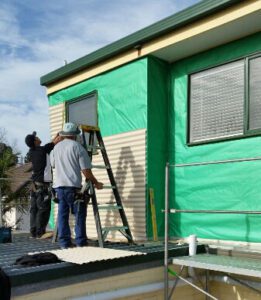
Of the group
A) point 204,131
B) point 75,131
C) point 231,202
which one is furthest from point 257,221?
point 75,131

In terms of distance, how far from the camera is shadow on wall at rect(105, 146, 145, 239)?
24.8 feet

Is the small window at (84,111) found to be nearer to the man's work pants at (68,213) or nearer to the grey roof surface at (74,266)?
the man's work pants at (68,213)

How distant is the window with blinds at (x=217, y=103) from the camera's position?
6.71 metres

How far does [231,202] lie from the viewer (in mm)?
→ 6641

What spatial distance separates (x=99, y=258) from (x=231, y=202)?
8.46ft

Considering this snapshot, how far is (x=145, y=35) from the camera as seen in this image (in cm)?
723

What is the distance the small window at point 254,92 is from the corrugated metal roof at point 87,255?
2652mm

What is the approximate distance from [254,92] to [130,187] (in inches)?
106

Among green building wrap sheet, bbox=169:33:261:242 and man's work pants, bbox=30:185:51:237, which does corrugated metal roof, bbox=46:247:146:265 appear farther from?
man's work pants, bbox=30:185:51:237

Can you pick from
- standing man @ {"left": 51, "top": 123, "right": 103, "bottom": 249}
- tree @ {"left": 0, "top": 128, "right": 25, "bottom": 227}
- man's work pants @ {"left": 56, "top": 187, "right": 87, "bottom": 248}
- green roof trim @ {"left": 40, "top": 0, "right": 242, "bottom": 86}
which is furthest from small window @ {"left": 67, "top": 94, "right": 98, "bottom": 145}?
tree @ {"left": 0, "top": 128, "right": 25, "bottom": 227}

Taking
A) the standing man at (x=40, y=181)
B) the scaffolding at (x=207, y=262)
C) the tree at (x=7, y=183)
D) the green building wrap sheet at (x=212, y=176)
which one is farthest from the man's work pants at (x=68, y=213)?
the tree at (x=7, y=183)

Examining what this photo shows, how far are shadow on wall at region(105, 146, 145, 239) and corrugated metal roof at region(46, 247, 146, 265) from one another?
2019mm

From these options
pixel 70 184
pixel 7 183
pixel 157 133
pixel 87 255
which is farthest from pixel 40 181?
pixel 7 183

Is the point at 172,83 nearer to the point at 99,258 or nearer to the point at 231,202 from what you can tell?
the point at 231,202
